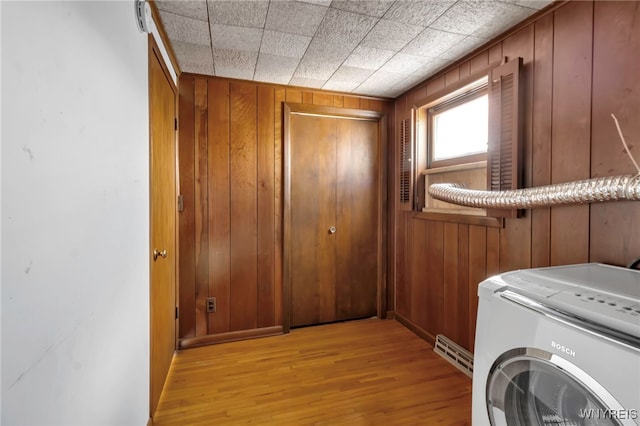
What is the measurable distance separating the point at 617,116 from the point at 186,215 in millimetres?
2689

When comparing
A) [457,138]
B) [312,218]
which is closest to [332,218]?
[312,218]

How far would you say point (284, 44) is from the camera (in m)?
1.96

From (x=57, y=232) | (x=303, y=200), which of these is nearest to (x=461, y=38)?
(x=303, y=200)

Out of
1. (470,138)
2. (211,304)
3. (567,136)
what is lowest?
(211,304)

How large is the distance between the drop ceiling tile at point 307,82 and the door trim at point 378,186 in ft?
0.55

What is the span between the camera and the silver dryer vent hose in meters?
1.17

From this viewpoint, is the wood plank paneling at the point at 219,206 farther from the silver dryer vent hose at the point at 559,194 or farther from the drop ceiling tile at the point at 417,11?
the silver dryer vent hose at the point at 559,194

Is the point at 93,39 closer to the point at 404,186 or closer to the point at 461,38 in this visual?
the point at 461,38

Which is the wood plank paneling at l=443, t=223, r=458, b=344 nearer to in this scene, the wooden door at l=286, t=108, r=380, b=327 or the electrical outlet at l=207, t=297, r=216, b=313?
the wooden door at l=286, t=108, r=380, b=327

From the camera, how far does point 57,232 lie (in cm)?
72

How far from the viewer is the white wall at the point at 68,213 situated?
59cm

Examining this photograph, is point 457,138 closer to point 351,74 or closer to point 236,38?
point 351,74

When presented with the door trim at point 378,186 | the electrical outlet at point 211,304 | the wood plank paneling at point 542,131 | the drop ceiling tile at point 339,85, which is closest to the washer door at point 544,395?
the wood plank paneling at point 542,131

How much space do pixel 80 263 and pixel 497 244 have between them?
211 centimetres
